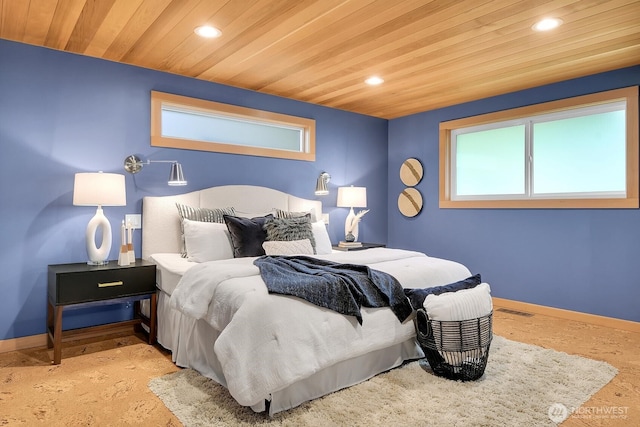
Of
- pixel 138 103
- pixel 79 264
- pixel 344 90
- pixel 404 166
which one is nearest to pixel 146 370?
pixel 79 264

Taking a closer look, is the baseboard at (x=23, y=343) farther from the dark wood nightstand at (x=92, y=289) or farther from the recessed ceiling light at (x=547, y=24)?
the recessed ceiling light at (x=547, y=24)

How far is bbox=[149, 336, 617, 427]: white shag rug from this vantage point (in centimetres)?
204

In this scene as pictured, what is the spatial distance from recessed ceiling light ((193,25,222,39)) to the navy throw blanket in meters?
1.66

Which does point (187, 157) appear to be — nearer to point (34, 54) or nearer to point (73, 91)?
point (73, 91)

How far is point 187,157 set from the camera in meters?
3.92

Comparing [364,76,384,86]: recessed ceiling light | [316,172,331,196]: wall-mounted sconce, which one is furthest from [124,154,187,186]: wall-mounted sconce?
[364,76,384,86]: recessed ceiling light

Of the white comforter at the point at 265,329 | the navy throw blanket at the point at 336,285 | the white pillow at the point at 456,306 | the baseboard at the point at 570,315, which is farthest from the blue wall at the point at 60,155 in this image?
the baseboard at the point at 570,315

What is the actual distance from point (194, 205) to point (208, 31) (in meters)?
1.61

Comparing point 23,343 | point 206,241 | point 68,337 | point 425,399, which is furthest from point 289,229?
point 23,343

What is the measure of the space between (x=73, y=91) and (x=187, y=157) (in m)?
1.06

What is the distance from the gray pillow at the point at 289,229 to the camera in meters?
3.49

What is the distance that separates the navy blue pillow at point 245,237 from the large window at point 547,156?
2715 millimetres

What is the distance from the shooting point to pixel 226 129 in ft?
14.0

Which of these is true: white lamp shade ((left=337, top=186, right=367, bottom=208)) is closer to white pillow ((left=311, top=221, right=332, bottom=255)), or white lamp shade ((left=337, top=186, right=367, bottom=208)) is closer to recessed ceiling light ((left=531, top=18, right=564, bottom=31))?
white pillow ((left=311, top=221, right=332, bottom=255))
